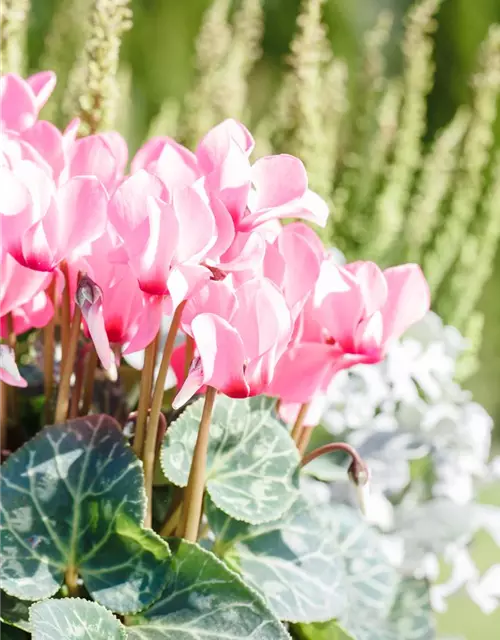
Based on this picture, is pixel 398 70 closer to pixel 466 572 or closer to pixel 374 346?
pixel 466 572

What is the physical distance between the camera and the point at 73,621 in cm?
33

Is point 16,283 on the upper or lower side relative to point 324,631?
upper

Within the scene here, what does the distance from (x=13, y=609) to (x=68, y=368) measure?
0.10 m

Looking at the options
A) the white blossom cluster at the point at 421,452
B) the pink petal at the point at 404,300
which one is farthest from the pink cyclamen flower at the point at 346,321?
the white blossom cluster at the point at 421,452

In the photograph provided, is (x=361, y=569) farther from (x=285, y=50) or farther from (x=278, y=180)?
(x=285, y=50)

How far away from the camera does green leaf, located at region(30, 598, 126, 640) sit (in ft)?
1.02

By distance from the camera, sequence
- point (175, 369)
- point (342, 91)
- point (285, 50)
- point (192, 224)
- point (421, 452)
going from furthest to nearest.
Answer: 1. point (285, 50)
2. point (342, 91)
3. point (421, 452)
4. point (175, 369)
5. point (192, 224)

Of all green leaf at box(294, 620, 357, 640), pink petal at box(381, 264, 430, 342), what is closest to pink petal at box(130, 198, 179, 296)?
pink petal at box(381, 264, 430, 342)

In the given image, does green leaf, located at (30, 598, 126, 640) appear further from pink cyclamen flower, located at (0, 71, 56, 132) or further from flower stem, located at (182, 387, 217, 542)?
pink cyclamen flower, located at (0, 71, 56, 132)

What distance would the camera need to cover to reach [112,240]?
1.10ft

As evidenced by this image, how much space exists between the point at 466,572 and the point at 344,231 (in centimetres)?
31

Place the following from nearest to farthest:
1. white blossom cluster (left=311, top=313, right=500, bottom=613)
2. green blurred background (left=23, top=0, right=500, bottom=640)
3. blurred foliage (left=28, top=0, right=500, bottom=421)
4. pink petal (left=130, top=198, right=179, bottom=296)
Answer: pink petal (left=130, top=198, right=179, bottom=296)
white blossom cluster (left=311, top=313, right=500, bottom=613)
blurred foliage (left=28, top=0, right=500, bottom=421)
green blurred background (left=23, top=0, right=500, bottom=640)

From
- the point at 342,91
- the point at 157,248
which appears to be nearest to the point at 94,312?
the point at 157,248

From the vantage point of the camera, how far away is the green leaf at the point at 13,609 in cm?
36
